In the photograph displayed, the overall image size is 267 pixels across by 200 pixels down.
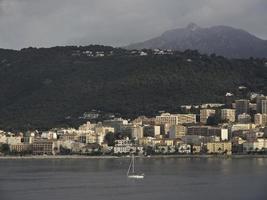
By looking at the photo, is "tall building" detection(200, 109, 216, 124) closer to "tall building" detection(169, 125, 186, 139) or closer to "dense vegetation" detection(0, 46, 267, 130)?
"dense vegetation" detection(0, 46, 267, 130)

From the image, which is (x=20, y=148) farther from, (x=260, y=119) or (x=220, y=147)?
(x=260, y=119)

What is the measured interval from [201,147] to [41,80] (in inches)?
1053

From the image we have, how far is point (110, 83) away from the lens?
95.2 meters

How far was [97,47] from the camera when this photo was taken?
119 metres

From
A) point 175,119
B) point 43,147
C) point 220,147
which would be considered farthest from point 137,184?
point 175,119

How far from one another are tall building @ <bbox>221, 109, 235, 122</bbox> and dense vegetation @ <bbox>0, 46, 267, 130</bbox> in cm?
325

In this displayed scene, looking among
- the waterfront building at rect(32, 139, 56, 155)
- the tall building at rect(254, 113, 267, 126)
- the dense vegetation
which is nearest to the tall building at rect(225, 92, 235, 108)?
the dense vegetation

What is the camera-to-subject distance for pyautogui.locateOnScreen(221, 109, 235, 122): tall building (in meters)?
90.6

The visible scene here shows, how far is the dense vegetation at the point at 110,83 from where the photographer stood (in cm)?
9225

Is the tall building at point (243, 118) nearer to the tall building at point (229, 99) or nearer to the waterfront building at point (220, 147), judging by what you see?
the tall building at point (229, 99)

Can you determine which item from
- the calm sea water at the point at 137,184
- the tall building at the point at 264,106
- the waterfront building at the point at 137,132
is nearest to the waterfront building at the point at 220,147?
the waterfront building at the point at 137,132

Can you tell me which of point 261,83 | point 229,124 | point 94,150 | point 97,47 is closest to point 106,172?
point 94,150

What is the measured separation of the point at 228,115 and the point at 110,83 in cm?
1335

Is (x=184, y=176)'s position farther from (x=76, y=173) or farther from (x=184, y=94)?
(x=184, y=94)
